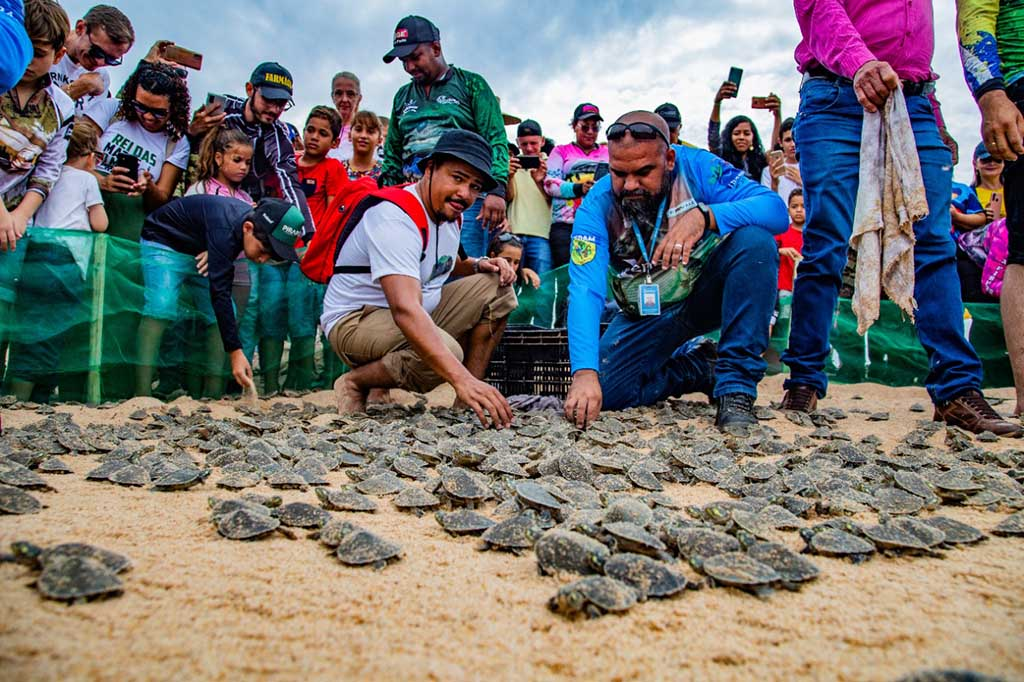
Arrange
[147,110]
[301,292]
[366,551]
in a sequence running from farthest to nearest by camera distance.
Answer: [301,292] < [147,110] < [366,551]

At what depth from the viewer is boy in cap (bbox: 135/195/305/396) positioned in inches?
140

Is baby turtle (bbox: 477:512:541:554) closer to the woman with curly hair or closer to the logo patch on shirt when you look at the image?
the logo patch on shirt

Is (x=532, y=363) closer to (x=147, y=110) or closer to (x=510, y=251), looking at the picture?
(x=510, y=251)

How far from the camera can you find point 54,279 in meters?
3.42

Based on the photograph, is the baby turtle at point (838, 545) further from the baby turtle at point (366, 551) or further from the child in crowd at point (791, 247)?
the child in crowd at point (791, 247)

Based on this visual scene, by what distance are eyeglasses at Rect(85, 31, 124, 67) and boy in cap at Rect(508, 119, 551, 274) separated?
117 inches

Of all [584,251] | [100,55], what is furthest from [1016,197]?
[100,55]

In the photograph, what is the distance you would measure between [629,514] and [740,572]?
32 cm

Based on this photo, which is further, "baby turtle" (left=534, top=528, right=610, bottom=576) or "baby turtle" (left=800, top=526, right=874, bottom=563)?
"baby turtle" (left=800, top=526, right=874, bottom=563)

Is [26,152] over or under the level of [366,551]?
over

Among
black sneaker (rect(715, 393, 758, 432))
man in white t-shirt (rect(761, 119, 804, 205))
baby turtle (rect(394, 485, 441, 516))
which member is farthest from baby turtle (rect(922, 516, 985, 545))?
man in white t-shirt (rect(761, 119, 804, 205))

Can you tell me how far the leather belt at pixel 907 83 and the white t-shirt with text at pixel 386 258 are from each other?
200cm

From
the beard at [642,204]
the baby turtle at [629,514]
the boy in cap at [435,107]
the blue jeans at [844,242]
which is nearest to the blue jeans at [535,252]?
the boy in cap at [435,107]

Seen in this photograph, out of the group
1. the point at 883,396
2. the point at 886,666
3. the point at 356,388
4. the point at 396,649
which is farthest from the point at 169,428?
the point at 883,396
